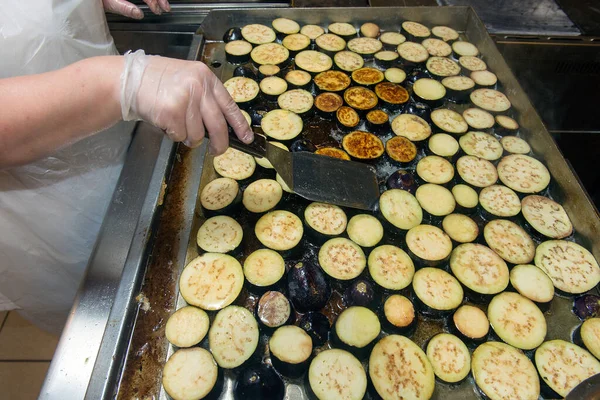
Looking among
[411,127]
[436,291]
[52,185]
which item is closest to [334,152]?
[411,127]

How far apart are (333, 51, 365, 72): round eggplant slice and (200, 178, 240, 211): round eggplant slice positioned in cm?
162

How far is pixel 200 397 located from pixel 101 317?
0.69 meters

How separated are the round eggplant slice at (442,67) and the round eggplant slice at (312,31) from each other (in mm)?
1080

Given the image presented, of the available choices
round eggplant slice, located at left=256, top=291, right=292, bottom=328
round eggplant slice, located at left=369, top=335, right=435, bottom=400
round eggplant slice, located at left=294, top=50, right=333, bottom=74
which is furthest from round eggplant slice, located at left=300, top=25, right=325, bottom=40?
round eggplant slice, located at left=369, top=335, right=435, bottom=400

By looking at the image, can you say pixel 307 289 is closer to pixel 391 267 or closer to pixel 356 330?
pixel 356 330

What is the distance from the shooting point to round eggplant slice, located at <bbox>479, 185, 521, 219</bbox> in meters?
2.48

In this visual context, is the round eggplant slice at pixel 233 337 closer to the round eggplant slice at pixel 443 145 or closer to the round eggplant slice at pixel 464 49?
the round eggplant slice at pixel 443 145

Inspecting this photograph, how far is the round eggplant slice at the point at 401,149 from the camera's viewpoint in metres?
2.68

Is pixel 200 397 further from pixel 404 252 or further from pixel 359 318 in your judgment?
pixel 404 252

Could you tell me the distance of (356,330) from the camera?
1913mm

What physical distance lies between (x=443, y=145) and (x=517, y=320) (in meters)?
1.33

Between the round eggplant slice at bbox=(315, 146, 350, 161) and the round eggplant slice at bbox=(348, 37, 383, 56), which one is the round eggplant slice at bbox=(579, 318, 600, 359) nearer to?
the round eggplant slice at bbox=(315, 146, 350, 161)

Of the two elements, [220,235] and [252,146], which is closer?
[252,146]

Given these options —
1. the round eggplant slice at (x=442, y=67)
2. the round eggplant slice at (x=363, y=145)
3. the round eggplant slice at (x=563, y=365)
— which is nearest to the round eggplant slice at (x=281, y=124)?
the round eggplant slice at (x=363, y=145)
